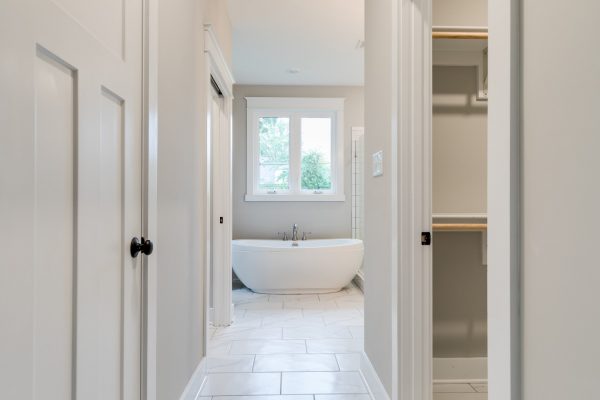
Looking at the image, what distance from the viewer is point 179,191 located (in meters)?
1.75

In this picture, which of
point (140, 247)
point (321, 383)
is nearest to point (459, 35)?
point (140, 247)

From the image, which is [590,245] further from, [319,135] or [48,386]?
[319,135]

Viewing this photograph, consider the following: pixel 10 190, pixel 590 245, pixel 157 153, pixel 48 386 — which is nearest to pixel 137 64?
pixel 157 153

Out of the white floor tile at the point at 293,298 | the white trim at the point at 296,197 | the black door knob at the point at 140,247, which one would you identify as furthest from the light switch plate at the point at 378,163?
the white trim at the point at 296,197

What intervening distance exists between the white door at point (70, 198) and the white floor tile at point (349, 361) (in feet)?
4.80

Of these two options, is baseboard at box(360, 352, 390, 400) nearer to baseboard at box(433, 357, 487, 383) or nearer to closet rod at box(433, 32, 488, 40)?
baseboard at box(433, 357, 487, 383)

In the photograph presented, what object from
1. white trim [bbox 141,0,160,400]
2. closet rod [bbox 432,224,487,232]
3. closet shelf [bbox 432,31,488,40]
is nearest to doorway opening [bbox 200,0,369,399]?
white trim [bbox 141,0,160,400]

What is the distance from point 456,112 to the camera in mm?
2279

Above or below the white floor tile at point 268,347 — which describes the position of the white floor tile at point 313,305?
below

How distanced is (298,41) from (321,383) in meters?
2.99

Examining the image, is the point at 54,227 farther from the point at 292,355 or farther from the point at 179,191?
the point at 292,355

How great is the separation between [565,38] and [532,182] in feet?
0.79

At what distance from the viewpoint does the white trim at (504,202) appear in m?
0.72

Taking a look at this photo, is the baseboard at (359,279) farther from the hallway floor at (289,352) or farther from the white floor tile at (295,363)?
the white floor tile at (295,363)
